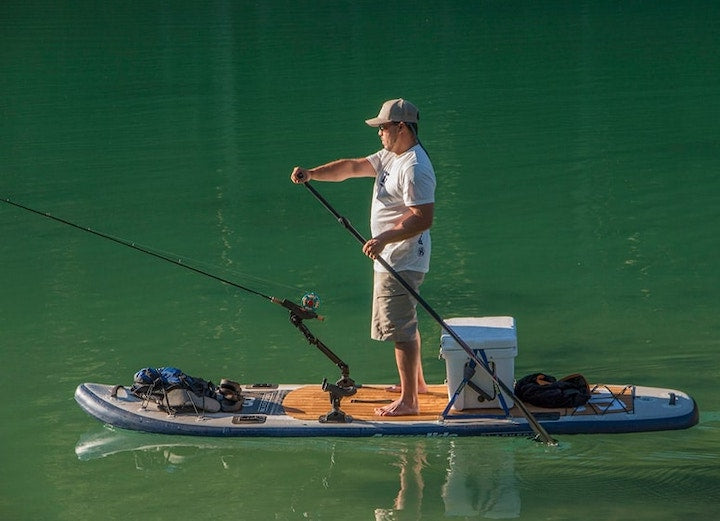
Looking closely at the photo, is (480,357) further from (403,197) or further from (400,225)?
(403,197)

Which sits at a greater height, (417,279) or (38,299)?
(417,279)

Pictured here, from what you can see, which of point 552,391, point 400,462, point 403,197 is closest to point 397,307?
point 403,197

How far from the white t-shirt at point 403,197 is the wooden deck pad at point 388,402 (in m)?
0.86

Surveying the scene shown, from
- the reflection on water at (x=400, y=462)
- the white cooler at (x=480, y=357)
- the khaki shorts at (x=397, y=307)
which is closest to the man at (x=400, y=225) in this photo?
the khaki shorts at (x=397, y=307)

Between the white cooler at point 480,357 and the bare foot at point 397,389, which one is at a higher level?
the white cooler at point 480,357

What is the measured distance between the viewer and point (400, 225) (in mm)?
7934

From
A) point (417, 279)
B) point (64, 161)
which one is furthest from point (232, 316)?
point (64, 161)

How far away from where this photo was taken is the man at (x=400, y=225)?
795cm

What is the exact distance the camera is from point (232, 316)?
11125 millimetres

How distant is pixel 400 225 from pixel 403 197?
19 cm

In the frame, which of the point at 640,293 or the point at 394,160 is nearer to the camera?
the point at 394,160

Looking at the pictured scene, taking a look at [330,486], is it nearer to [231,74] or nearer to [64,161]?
[64,161]

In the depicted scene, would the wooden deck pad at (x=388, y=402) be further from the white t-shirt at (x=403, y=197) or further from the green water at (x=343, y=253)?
the white t-shirt at (x=403, y=197)

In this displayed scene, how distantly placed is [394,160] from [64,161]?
407 inches
